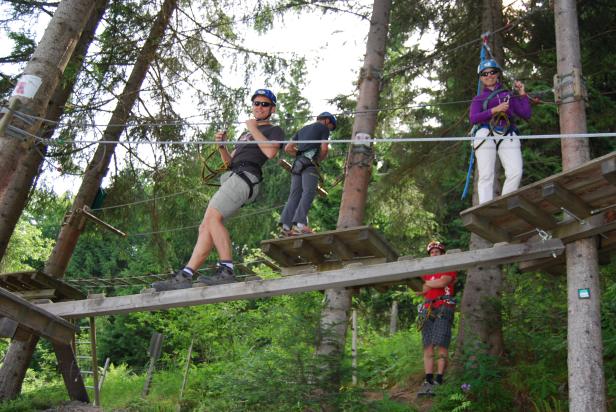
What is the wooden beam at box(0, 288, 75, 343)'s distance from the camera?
7.40 m

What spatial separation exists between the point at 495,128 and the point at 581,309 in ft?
6.02

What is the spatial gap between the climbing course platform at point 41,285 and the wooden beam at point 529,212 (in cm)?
542

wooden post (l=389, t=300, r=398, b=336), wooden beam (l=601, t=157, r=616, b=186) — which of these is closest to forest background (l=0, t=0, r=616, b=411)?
wooden beam (l=601, t=157, r=616, b=186)

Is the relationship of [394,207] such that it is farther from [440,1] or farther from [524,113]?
[524,113]

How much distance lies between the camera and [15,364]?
11109mm

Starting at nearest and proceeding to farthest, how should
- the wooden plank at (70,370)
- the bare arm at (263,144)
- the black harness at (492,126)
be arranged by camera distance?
the bare arm at (263,144) < the black harness at (492,126) < the wooden plank at (70,370)

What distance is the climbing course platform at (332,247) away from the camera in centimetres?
661

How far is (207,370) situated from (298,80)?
6134 mm

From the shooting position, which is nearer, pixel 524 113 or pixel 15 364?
pixel 524 113

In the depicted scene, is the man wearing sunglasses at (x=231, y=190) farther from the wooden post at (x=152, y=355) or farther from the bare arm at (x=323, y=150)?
the wooden post at (x=152, y=355)

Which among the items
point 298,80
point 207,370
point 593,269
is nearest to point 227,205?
point 593,269

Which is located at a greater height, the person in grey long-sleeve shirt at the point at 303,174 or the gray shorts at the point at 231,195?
the person in grey long-sleeve shirt at the point at 303,174

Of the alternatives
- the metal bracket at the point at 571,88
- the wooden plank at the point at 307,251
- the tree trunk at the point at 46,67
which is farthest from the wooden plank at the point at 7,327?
the metal bracket at the point at 571,88

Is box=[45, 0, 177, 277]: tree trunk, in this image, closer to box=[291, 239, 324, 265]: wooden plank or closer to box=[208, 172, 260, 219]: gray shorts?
box=[208, 172, 260, 219]: gray shorts
